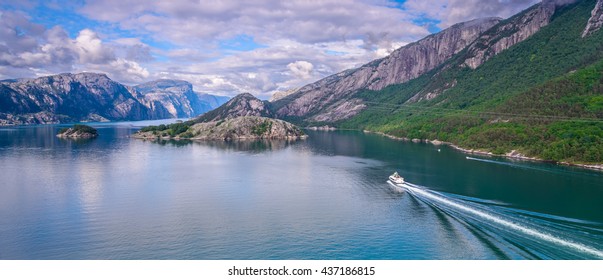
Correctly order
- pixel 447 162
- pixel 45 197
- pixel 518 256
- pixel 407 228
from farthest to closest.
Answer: pixel 447 162 < pixel 45 197 < pixel 407 228 < pixel 518 256

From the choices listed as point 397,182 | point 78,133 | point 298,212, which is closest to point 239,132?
point 78,133

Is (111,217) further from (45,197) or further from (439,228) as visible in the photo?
(439,228)

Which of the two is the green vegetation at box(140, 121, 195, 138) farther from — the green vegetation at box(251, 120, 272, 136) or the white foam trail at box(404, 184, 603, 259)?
the white foam trail at box(404, 184, 603, 259)

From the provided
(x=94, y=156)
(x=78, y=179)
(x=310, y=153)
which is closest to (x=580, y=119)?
(x=310, y=153)

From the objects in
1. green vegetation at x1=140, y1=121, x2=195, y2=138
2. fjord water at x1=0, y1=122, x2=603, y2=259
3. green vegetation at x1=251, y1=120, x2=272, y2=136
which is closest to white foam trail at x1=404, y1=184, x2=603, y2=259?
fjord water at x1=0, y1=122, x2=603, y2=259

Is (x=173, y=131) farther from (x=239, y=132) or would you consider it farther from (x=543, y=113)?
(x=543, y=113)

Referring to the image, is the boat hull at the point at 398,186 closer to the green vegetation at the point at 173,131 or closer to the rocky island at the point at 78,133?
the green vegetation at the point at 173,131
